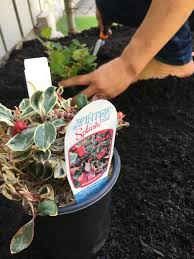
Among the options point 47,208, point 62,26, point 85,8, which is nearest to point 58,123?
point 47,208

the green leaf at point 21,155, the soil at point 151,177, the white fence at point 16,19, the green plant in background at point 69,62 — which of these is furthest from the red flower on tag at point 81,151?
the white fence at point 16,19

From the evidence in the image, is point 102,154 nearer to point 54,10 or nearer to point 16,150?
point 16,150

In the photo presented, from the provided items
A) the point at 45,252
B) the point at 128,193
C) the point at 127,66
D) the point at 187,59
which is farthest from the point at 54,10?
the point at 45,252

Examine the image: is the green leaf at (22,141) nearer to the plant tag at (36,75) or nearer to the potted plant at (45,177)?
the potted plant at (45,177)

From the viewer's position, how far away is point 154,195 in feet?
3.64

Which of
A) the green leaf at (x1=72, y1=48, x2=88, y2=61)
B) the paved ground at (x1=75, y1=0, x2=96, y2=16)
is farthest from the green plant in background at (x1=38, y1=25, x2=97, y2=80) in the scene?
the paved ground at (x1=75, y1=0, x2=96, y2=16)

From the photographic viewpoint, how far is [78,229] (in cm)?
85

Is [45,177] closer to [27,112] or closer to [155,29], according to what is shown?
[27,112]

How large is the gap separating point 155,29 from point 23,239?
0.70m

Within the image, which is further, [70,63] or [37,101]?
[70,63]

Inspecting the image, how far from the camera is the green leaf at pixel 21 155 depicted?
78 cm

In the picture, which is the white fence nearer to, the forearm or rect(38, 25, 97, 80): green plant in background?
rect(38, 25, 97, 80): green plant in background

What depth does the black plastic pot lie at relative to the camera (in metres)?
0.82

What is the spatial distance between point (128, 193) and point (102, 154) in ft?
1.12
